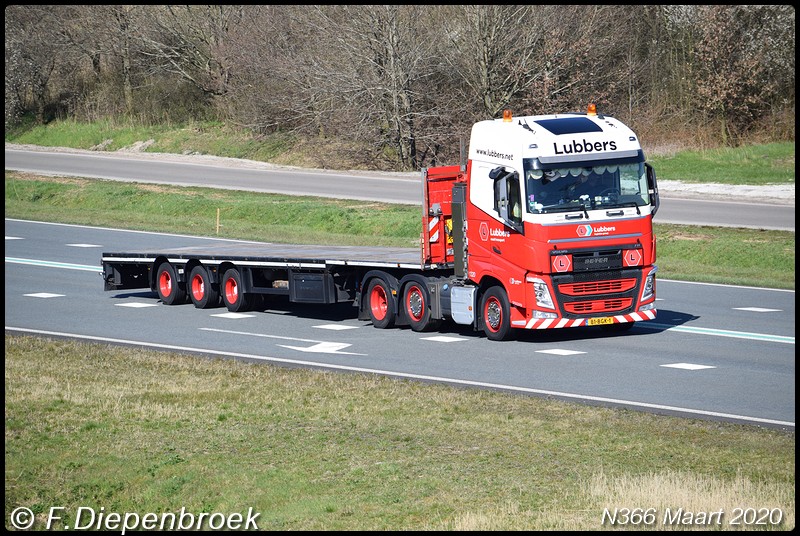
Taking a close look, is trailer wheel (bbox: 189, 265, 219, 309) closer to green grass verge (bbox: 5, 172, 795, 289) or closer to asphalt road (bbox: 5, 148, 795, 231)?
green grass verge (bbox: 5, 172, 795, 289)

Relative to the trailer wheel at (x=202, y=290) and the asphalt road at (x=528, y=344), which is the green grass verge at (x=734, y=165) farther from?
the trailer wheel at (x=202, y=290)

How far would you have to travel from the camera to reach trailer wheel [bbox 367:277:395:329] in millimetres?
21094

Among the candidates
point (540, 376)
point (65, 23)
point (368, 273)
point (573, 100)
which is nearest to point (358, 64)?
point (573, 100)

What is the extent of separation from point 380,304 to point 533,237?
376cm

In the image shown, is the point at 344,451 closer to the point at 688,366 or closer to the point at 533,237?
the point at 688,366

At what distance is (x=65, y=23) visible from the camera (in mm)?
63656

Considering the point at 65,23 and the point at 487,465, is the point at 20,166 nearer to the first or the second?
the point at 65,23

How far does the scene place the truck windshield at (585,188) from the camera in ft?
62.0

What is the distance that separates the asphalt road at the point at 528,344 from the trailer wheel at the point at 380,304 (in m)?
0.28

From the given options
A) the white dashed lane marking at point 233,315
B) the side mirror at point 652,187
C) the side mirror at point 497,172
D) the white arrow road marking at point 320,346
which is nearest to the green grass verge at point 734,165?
the side mirror at point 652,187

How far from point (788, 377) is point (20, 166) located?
4099 centimetres

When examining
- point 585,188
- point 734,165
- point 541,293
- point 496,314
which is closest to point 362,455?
point 541,293

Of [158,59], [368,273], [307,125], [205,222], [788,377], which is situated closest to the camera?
[788,377]

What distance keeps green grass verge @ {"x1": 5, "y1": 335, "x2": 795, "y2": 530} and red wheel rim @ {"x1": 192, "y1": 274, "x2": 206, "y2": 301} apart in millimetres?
7537
